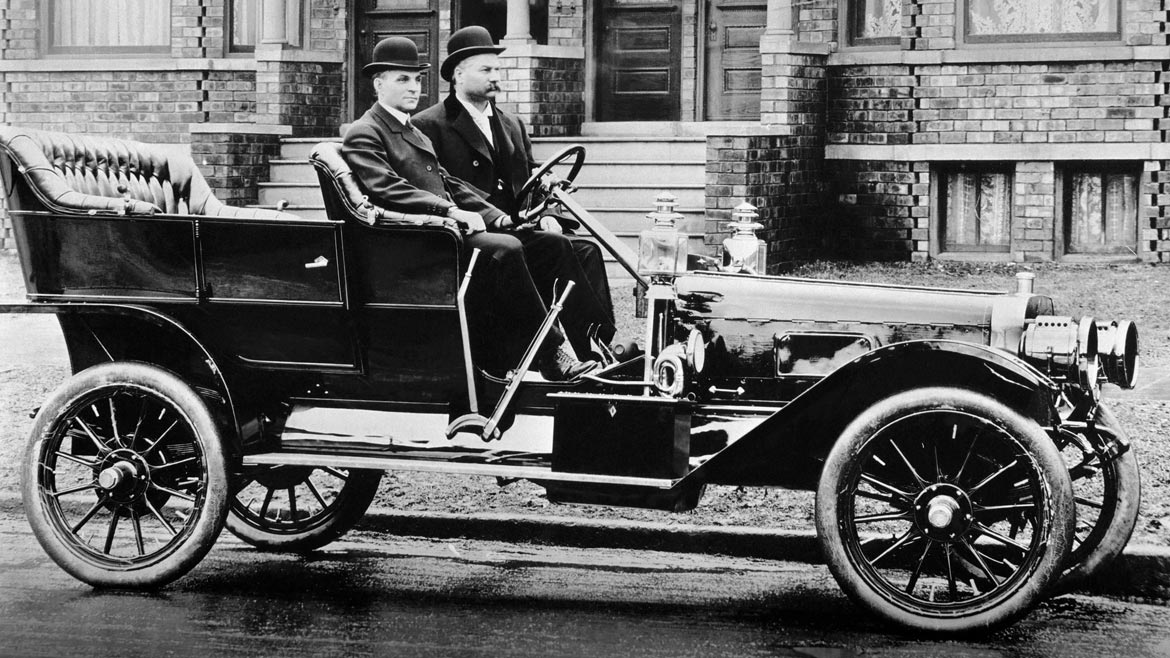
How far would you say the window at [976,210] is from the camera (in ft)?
49.1

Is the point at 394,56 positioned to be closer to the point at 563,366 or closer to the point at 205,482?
the point at 563,366

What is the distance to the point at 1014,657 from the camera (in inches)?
194

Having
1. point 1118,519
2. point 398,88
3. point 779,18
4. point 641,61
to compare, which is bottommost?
point 1118,519

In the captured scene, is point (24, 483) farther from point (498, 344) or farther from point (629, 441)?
point (629, 441)

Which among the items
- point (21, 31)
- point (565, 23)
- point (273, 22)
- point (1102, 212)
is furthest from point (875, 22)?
point (21, 31)

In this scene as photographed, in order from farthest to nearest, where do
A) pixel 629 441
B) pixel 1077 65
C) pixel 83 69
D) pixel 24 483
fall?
pixel 83 69, pixel 1077 65, pixel 24 483, pixel 629 441

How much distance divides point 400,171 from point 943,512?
8.12ft

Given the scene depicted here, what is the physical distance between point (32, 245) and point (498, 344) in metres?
1.73

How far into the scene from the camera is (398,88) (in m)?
6.35

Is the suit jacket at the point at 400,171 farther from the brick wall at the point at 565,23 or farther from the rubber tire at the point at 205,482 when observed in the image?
the brick wall at the point at 565,23

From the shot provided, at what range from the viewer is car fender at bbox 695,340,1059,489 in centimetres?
505

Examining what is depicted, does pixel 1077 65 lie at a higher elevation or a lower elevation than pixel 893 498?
higher

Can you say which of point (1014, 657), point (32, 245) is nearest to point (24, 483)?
point (32, 245)

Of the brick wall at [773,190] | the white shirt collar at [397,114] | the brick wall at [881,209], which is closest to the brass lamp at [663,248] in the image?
the white shirt collar at [397,114]
